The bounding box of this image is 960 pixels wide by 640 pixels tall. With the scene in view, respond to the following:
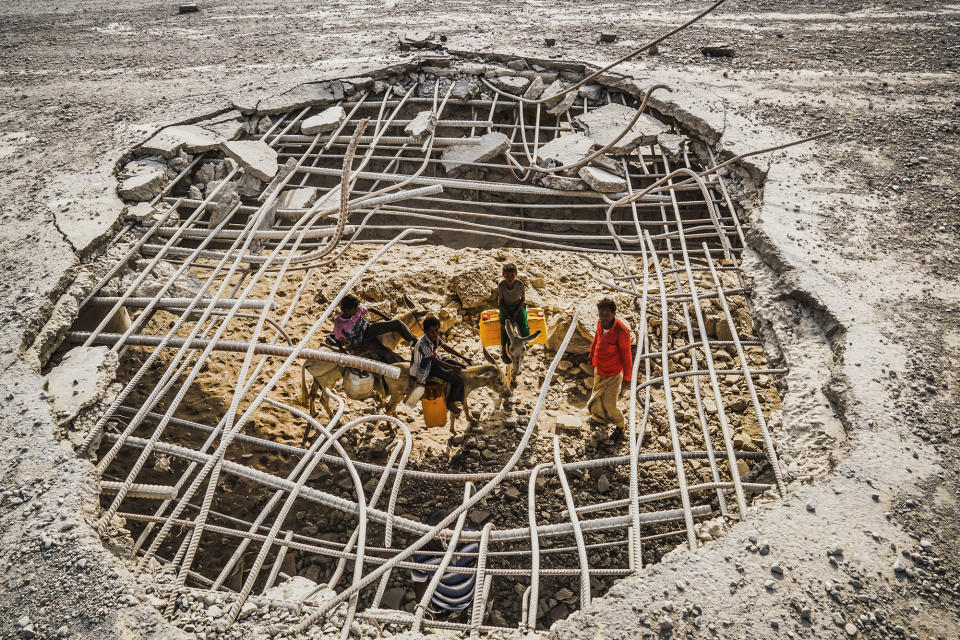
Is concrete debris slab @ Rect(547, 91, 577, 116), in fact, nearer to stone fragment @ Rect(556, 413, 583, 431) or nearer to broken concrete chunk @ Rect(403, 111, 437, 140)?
broken concrete chunk @ Rect(403, 111, 437, 140)

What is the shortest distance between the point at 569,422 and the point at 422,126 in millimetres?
3223

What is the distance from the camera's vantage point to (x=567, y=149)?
536 centimetres

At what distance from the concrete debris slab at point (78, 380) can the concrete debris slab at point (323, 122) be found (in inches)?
121

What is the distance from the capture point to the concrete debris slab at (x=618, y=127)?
5.34 meters

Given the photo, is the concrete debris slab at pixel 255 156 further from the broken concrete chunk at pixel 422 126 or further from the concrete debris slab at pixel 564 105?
the concrete debris slab at pixel 564 105

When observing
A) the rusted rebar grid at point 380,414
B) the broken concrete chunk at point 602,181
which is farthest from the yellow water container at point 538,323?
the broken concrete chunk at point 602,181

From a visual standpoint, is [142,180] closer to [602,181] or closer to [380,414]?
[380,414]

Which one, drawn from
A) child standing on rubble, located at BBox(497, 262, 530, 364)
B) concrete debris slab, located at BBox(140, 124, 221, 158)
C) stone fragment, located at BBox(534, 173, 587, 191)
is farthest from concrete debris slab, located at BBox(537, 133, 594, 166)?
concrete debris slab, located at BBox(140, 124, 221, 158)

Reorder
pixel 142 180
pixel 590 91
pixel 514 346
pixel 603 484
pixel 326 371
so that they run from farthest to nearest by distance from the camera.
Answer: pixel 590 91
pixel 142 180
pixel 514 346
pixel 326 371
pixel 603 484

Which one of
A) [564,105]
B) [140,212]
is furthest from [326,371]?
[564,105]

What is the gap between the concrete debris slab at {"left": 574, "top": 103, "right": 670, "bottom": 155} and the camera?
5336 millimetres

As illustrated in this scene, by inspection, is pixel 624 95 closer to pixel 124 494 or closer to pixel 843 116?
pixel 843 116

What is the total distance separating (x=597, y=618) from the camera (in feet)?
7.27

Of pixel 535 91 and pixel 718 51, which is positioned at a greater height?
pixel 718 51
